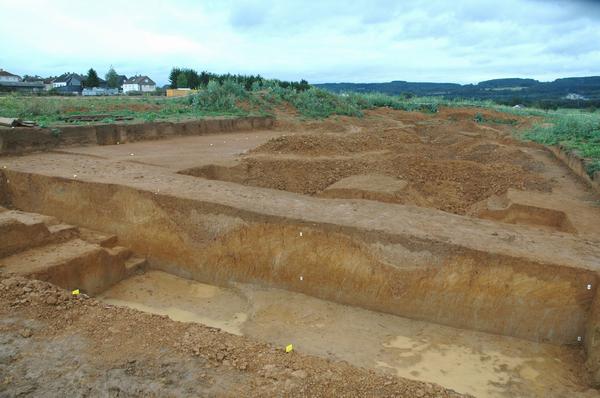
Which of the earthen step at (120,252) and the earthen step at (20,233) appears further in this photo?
the earthen step at (120,252)

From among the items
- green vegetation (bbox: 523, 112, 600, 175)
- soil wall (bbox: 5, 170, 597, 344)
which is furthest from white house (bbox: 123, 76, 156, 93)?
soil wall (bbox: 5, 170, 597, 344)

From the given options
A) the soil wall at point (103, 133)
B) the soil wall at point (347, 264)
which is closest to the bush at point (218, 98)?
the soil wall at point (103, 133)

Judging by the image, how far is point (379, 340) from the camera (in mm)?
4520

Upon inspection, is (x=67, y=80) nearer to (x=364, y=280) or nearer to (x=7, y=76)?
(x=7, y=76)

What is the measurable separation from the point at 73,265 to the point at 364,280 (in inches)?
134

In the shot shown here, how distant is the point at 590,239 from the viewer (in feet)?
16.7

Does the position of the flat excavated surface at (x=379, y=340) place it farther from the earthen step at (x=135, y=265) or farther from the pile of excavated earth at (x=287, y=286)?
the earthen step at (x=135, y=265)

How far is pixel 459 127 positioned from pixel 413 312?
53.1 ft

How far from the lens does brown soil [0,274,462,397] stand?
9.52 ft

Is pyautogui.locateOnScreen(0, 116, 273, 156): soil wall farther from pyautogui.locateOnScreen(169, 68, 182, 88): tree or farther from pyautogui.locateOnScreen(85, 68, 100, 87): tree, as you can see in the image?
pyautogui.locateOnScreen(85, 68, 100, 87): tree

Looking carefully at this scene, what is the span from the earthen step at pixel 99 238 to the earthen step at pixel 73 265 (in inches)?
8.7

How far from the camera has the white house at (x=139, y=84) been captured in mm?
69412

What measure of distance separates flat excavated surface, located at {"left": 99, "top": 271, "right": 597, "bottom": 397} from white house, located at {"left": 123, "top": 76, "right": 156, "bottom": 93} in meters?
68.6

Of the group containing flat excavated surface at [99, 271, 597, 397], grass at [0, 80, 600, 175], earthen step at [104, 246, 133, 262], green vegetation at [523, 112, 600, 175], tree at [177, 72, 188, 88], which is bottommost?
flat excavated surface at [99, 271, 597, 397]
